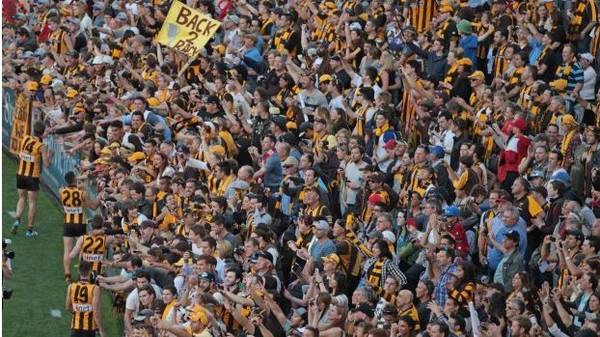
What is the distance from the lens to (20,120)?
903 inches

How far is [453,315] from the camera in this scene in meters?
12.4

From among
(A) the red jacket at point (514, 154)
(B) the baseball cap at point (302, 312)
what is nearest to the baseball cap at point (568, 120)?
(A) the red jacket at point (514, 154)

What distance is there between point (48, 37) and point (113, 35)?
186 cm

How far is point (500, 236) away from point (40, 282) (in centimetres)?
676

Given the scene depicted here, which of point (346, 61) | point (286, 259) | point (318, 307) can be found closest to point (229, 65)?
point (346, 61)

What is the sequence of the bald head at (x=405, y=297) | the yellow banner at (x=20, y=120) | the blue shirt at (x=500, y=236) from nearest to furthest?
the bald head at (x=405, y=297) → the blue shirt at (x=500, y=236) → the yellow banner at (x=20, y=120)

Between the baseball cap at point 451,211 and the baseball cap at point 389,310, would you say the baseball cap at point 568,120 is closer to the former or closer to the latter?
the baseball cap at point 451,211

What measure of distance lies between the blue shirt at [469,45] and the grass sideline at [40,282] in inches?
215

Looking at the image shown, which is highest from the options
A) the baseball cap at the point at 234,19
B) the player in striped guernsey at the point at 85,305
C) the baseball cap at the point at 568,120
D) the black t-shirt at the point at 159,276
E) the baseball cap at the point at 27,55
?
the baseball cap at the point at 568,120

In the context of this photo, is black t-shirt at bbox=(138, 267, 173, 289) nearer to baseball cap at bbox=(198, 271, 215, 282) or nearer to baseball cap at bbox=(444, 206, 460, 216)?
baseball cap at bbox=(198, 271, 215, 282)

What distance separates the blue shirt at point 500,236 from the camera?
1376 cm

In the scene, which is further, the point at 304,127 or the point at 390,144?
the point at 304,127

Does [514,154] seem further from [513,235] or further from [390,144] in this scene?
[513,235]

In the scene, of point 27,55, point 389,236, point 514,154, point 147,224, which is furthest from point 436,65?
point 27,55
